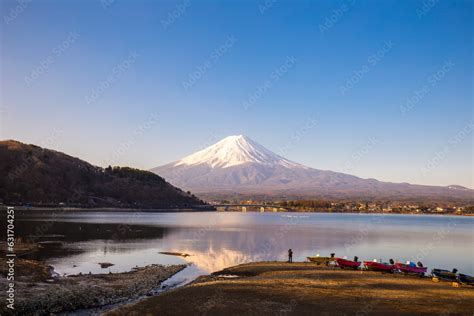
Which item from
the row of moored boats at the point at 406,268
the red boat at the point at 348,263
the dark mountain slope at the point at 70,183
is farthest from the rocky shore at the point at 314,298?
the dark mountain slope at the point at 70,183

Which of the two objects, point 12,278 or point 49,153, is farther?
point 49,153

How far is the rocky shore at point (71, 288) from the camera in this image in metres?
18.5

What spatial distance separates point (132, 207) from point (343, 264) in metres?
132

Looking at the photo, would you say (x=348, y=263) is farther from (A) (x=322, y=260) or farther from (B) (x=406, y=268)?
(B) (x=406, y=268)

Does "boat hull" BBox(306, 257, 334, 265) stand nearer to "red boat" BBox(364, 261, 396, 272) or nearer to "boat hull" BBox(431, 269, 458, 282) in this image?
"red boat" BBox(364, 261, 396, 272)

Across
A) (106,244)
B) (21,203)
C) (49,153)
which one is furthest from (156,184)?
(106,244)

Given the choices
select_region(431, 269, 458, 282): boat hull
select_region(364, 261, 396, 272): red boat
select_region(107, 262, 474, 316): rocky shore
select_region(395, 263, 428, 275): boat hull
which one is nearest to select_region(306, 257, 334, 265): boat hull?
select_region(364, 261, 396, 272): red boat

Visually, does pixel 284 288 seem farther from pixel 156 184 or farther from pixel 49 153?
pixel 156 184

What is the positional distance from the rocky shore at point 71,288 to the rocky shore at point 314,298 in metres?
2.27

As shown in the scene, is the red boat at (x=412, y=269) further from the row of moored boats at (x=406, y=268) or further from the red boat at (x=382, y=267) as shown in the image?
the red boat at (x=382, y=267)

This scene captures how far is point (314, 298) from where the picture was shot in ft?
65.7

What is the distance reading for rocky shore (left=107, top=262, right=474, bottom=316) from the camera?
17.8 m

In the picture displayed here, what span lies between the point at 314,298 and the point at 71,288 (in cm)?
1164

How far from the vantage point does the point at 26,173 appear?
136250 millimetres
